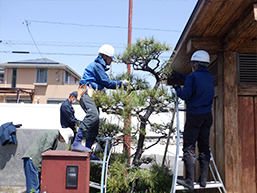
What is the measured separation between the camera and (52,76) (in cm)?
2055

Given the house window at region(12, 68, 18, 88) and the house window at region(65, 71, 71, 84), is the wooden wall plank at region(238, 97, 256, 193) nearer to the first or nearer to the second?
the house window at region(65, 71, 71, 84)

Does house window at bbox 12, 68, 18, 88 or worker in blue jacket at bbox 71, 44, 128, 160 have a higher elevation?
house window at bbox 12, 68, 18, 88

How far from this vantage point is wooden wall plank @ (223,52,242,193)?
123 inches

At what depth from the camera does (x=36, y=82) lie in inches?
812

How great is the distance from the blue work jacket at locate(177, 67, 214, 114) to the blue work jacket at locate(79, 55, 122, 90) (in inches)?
41.2

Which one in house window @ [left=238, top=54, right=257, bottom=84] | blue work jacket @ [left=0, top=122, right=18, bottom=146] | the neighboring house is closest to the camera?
house window @ [left=238, top=54, right=257, bottom=84]

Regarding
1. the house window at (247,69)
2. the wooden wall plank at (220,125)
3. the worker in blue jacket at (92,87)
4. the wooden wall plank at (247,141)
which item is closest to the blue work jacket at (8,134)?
the worker in blue jacket at (92,87)

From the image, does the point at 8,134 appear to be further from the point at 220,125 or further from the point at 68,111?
the point at 220,125

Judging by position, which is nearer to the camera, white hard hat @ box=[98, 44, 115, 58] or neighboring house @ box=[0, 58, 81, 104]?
white hard hat @ box=[98, 44, 115, 58]

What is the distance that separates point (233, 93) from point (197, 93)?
0.70m

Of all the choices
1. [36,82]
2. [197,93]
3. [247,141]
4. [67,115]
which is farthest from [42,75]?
[247,141]

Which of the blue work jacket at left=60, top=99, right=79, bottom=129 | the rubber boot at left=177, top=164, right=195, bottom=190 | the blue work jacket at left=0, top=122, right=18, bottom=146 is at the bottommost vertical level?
the rubber boot at left=177, top=164, right=195, bottom=190

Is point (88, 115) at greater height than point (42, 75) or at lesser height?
lesser

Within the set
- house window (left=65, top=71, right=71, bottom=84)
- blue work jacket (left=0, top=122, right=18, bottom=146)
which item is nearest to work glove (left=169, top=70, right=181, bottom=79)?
Result: blue work jacket (left=0, top=122, right=18, bottom=146)
